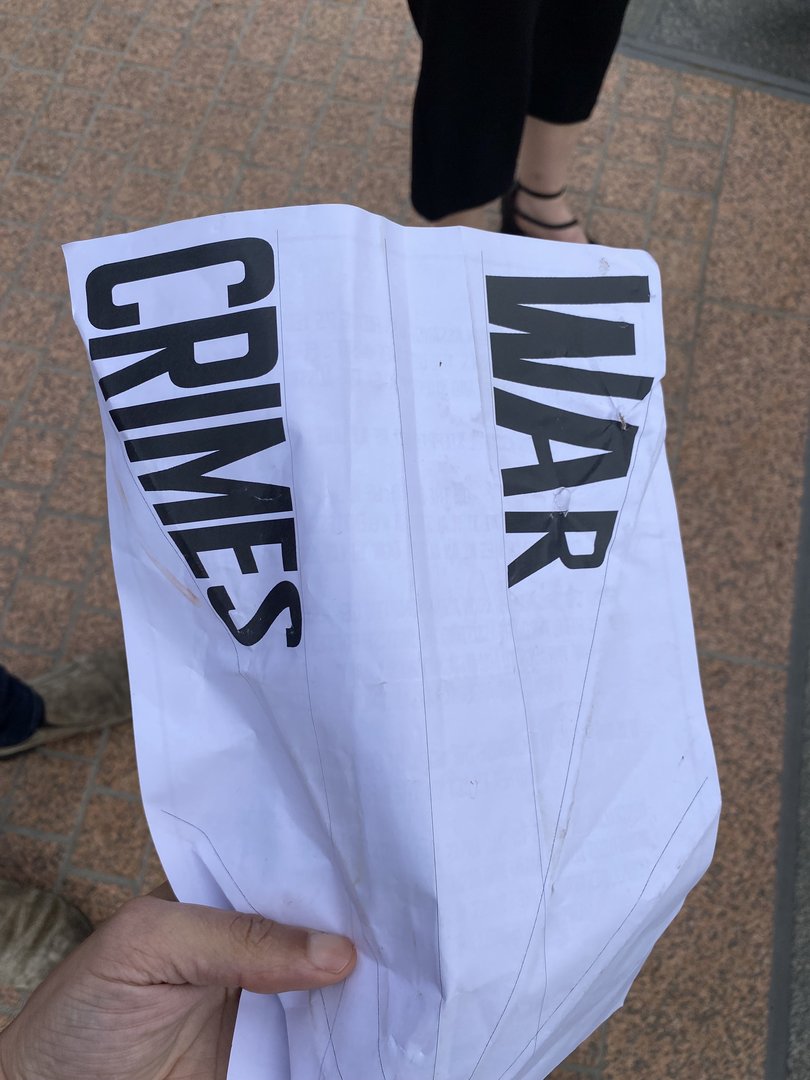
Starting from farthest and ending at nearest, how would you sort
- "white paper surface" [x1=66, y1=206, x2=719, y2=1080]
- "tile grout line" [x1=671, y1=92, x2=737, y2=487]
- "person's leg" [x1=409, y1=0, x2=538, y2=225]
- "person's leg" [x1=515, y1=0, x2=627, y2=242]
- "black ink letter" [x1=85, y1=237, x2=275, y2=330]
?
1. "tile grout line" [x1=671, y1=92, x2=737, y2=487]
2. "person's leg" [x1=515, y1=0, x2=627, y2=242]
3. "person's leg" [x1=409, y1=0, x2=538, y2=225]
4. "black ink letter" [x1=85, y1=237, x2=275, y2=330]
5. "white paper surface" [x1=66, y1=206, x2=719, y2=1080]

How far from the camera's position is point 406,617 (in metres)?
0.82

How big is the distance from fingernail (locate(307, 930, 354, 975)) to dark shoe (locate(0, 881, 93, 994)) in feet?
3.40

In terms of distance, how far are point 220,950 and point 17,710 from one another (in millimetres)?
933

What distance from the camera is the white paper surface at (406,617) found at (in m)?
0.79

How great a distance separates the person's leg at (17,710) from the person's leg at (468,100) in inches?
49.1

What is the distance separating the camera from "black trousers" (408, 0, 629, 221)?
1362mm

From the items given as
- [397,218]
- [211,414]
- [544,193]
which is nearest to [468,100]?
[544,193]

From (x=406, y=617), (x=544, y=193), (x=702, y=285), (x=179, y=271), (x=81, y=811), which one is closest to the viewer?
(x=406, y=617)

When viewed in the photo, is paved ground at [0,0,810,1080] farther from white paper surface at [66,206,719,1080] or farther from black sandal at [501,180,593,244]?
white paper surface at [66,206,719,1080]

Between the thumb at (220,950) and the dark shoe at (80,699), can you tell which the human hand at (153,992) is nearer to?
the thumb at (220,950)

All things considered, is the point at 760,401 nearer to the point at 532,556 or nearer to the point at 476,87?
the point at 476,87

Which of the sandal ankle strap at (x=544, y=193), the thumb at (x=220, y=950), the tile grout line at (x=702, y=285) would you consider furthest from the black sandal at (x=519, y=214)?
the thumb at (x=220, y=950)

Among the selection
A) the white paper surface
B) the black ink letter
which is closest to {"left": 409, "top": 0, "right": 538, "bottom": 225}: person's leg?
the white paper surface

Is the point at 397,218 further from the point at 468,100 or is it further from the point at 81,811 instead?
the point at 81,811
